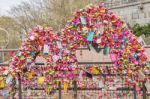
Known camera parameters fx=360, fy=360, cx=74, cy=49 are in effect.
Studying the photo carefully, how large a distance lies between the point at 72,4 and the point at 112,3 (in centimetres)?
298

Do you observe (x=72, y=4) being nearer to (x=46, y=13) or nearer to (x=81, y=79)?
(x=46, y=13)

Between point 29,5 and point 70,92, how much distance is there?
25327 millimetres

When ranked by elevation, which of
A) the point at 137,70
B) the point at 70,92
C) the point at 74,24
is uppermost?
the point at 74,24

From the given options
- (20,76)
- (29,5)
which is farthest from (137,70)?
(29,5)

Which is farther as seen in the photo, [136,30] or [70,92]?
[136,30]

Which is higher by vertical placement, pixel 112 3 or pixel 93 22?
pixel 112 3

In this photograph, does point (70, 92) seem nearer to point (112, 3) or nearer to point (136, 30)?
point (136, 30)

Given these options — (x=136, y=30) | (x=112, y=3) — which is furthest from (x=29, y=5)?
(x=136, y=30)

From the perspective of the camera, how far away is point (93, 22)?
14.3ft

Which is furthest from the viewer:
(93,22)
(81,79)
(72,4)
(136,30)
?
(72,4)

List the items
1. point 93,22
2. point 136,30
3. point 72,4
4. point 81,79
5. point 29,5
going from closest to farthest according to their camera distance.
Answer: point 93,22, point 81,79, point 136,30, point 72,4, point 29,5

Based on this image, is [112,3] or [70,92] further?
[112,3]

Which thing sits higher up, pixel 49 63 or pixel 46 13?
pixel 46 13

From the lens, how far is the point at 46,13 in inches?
1054
